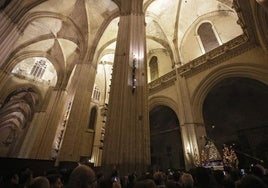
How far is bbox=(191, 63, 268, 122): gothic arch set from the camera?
8.23 meters

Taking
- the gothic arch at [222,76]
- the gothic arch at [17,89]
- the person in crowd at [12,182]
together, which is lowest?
the person in crowd at [12,182]

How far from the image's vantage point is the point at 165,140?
544 inches

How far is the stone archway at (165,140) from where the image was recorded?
12523 mm

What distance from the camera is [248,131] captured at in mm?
10828

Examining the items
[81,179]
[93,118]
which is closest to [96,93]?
[93,118]

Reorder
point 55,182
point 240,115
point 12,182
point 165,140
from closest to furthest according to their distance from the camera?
1. point 55,182
2. point 12,182
3. point 240,115
4. point 165,140

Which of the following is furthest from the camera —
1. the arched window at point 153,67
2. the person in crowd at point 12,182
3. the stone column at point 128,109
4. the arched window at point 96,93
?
the arched window at point 96,93

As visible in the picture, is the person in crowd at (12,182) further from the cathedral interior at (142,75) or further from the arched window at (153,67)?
the arched window at (153,67)

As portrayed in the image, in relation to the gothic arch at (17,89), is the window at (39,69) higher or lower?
higher

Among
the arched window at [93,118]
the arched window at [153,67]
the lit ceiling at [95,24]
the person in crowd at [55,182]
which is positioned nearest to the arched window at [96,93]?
the arched window at [93,118]

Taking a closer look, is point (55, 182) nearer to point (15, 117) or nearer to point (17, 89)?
point (17, 89)

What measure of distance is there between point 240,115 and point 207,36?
6.79 m

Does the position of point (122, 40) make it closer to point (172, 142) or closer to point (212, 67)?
point (212, 67)

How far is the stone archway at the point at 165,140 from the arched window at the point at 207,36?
249 inches
